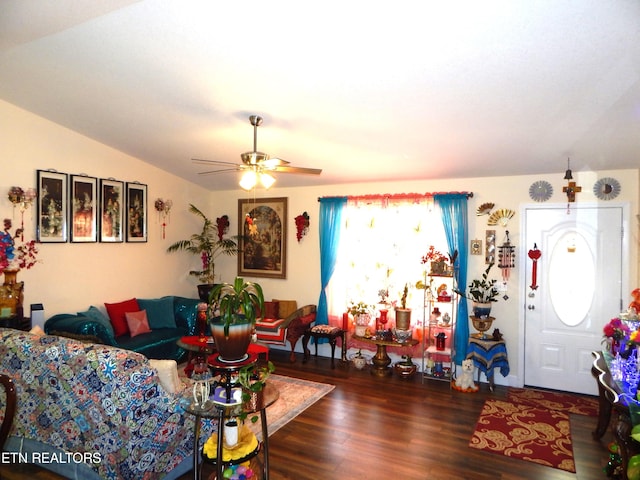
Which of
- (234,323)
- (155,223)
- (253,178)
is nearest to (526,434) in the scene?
(234,323)

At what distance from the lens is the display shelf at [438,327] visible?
5242mm

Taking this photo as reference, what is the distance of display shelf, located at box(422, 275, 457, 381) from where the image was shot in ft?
17.2

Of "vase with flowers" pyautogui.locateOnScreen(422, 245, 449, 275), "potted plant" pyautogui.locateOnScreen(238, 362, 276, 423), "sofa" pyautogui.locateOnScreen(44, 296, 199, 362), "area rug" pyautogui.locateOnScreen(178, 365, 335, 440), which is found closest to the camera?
"potted plant" pyautogui.locateOnScreen(238, 362, 276, 423)

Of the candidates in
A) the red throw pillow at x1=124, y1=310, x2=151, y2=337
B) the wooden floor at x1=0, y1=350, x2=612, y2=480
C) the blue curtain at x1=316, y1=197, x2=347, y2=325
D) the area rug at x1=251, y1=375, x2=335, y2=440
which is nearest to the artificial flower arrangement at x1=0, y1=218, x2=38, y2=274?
the red throw pillow at x1=124, y1=310, x2=151, y2=337

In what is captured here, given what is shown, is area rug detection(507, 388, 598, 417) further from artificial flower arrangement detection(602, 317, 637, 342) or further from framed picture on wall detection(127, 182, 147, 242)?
framed picture on wall detection(127, 182, 147, 242)

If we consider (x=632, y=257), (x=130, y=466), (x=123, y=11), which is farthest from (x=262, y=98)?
(x=632, y=257)

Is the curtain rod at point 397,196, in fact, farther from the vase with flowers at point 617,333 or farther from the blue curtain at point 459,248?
the vase with flowers at point 617,333

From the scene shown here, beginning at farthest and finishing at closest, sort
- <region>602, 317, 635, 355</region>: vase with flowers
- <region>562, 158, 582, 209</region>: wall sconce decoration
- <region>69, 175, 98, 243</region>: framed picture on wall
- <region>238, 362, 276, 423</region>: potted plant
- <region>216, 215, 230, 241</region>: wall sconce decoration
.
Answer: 1. <region>216, 215, 230, 241</region>: wall sconce decoration
2. <region>69, 175, 98, 243</region>: framed picture on wall
3. <region>562, 158, 582, 209</region>: wall sconce decoration
4. <region>602, 317, 635, 355</region>: vase with flowers
5. <region>238, 362, 276, 423</region>: potted plant

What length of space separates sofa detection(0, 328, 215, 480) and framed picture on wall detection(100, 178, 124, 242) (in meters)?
2.54

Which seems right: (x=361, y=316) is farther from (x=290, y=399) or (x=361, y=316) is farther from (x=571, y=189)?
(x=571, y=189)

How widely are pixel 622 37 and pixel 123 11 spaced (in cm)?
306

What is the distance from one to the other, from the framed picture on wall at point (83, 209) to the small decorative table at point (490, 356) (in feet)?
16.3

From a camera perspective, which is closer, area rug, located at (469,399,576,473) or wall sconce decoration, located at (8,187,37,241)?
area rug, located at (469,399,576,473)

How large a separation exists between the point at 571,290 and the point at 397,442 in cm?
285
